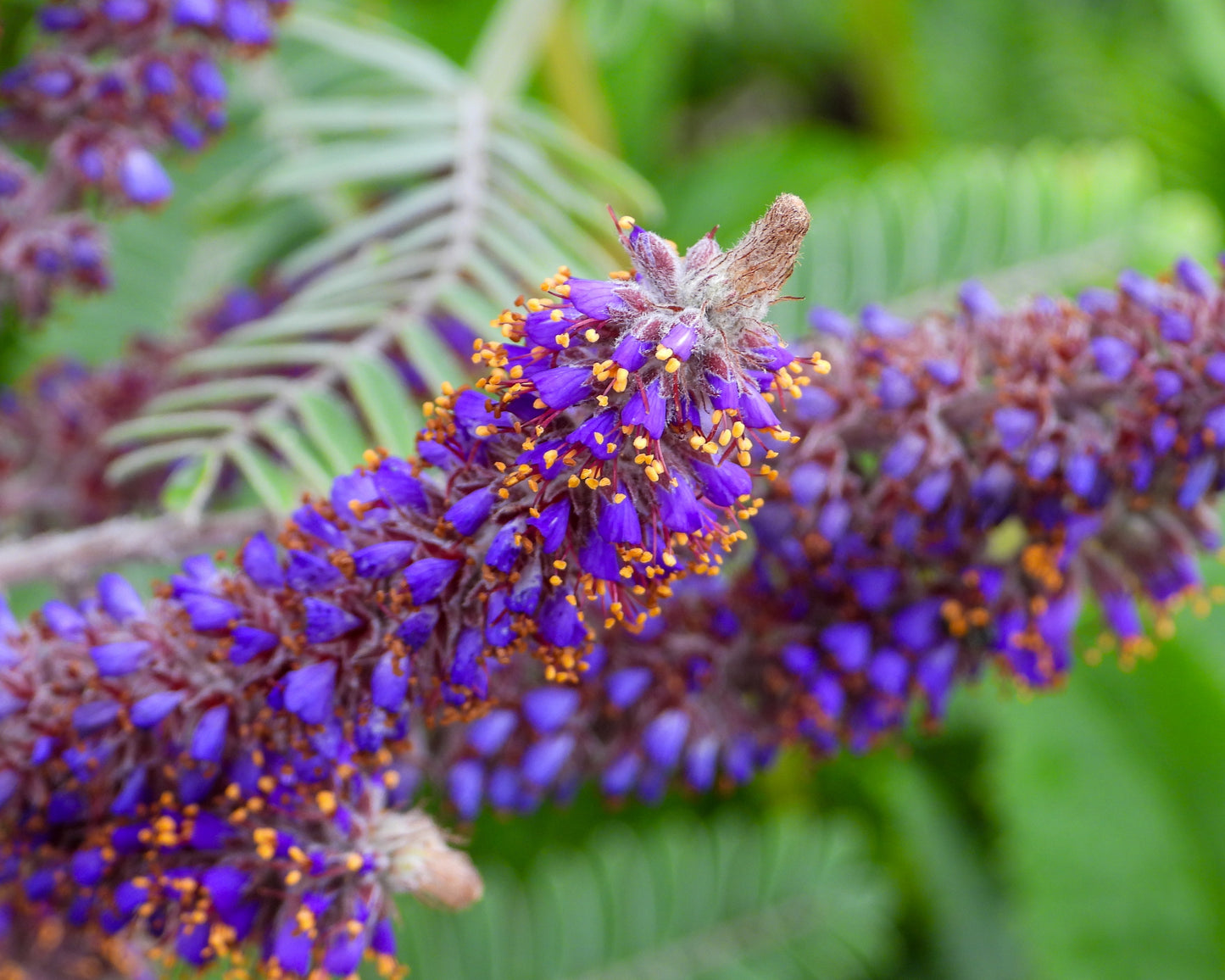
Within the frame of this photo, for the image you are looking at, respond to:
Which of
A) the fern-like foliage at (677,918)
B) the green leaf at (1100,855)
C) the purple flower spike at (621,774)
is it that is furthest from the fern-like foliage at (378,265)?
the green leaf at (1100,855)

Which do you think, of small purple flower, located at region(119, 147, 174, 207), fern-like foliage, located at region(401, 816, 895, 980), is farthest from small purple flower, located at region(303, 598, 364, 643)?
fern-like foliage, located at region(401, 816, 895, 980)

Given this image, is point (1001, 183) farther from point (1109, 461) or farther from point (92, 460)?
point (92, 460)

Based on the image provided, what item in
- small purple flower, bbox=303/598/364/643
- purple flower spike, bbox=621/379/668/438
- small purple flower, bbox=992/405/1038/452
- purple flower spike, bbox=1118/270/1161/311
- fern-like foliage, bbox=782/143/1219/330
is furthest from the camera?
fern-like foliage, bbox=782/143/1219/330

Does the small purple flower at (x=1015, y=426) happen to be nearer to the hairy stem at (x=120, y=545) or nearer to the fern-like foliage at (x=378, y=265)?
the fern-like foliage at (x=378, y=265)

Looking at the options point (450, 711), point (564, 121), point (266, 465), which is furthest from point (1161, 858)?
point (564, 121)

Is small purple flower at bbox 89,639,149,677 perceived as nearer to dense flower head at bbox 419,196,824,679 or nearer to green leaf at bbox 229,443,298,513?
green leaf at bbox 229,443,298,513

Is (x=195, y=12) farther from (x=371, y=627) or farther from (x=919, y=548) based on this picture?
(x=919, y=548)

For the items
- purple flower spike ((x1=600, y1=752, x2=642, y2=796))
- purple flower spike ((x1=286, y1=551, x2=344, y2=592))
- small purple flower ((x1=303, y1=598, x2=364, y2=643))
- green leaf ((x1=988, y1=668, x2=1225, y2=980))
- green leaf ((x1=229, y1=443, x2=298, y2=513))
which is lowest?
green leaf ((x1=988, y1=668, x2=1225, y2=980))
